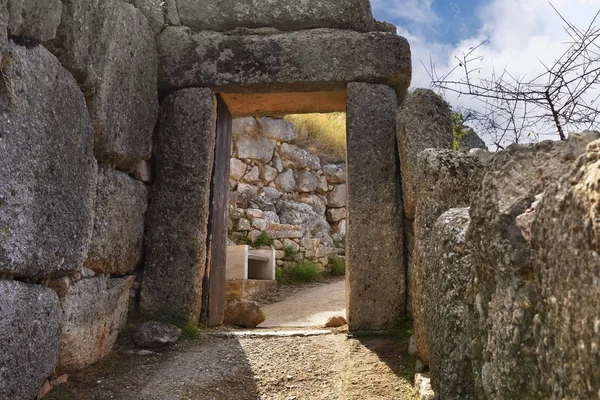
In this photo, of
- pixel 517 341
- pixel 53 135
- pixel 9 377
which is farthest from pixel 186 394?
pixel 517 341

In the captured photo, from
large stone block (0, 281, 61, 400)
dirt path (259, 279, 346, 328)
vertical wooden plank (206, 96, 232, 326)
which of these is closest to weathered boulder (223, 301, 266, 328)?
vertical wooden plank (206, 96, 232, 326)

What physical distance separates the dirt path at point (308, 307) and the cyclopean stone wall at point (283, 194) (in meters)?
1.07

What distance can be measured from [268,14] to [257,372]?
2737 mm

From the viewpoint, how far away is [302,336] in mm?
4062

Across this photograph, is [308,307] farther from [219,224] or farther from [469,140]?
[469,140]

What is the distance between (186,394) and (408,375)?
4.18 feet

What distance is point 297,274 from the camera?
8812 millimetres

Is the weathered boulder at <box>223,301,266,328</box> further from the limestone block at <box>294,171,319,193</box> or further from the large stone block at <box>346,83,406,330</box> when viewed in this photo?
the limestone block at <box>294,171,319,193</box>

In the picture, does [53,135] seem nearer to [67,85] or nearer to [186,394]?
[67,85]

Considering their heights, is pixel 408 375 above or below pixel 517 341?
below

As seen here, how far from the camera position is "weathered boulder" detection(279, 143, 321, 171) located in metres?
10.1

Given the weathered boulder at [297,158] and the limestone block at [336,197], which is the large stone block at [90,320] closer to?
the weathered boulder at [297,158]

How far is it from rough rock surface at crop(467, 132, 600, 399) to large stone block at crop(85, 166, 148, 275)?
262 cm

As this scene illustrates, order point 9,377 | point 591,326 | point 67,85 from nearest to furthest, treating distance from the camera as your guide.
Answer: point 591,326 → point 9,377 → point 67,85
